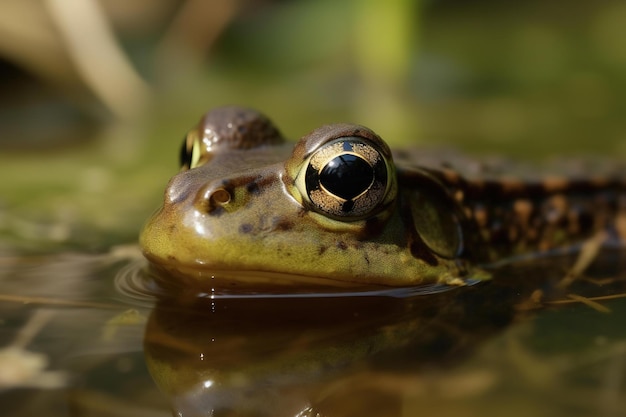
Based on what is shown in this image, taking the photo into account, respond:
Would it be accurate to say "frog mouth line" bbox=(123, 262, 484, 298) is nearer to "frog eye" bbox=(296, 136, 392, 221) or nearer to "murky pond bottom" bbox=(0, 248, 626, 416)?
"murky pond bottom" bbox=(0, 248, 626, 416)

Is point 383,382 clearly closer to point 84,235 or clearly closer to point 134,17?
point 84,235

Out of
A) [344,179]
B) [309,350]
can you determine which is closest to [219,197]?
[344,179]

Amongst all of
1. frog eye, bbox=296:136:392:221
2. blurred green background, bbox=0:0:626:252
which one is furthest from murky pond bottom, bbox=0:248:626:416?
blurred green background, bbox=0:0:626:252

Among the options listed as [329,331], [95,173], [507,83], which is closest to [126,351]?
[329,331]

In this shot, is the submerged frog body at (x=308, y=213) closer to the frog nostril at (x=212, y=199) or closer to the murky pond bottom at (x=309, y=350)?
the frog nostril at (x=212, y=199)

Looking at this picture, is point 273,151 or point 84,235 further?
point 84,235

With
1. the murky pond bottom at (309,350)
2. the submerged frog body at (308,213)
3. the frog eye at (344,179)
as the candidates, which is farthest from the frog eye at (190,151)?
the frog eye at (344,179)

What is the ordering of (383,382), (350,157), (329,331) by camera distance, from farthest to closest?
(350,157), (329,331), (383,382)
